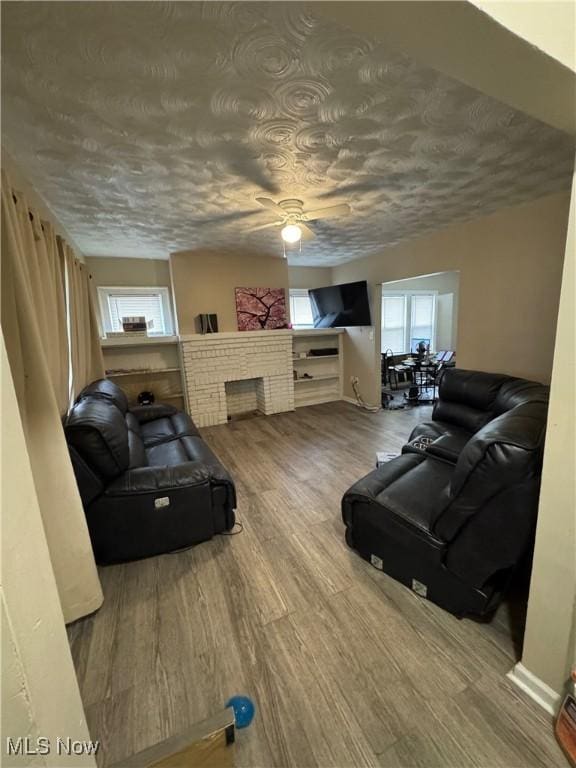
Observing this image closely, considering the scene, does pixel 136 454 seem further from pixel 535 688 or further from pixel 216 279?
pixel 216 279

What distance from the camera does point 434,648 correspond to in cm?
135

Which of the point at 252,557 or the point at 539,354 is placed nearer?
the point at 252,557

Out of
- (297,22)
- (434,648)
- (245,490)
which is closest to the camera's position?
(297,22)

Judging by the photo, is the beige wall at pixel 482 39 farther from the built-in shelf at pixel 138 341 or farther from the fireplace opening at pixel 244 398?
the fireplace opening at pixel 244 398

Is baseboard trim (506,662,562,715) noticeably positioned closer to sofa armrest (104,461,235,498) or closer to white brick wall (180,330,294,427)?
sofa armrest (104,461,235,498)

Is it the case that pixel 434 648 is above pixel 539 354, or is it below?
below

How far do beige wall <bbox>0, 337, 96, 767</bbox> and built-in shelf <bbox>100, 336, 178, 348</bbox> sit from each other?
12.5ft

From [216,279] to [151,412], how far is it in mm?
2182

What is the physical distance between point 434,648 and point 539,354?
8.85 feet

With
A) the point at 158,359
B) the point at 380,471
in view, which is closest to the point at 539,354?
the point at 380,471

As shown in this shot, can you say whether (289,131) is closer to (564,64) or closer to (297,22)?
(297,22)

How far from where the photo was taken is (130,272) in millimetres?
4469

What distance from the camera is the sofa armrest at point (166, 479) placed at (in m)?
1.82

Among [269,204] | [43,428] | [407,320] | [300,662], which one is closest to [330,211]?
[269,204]
